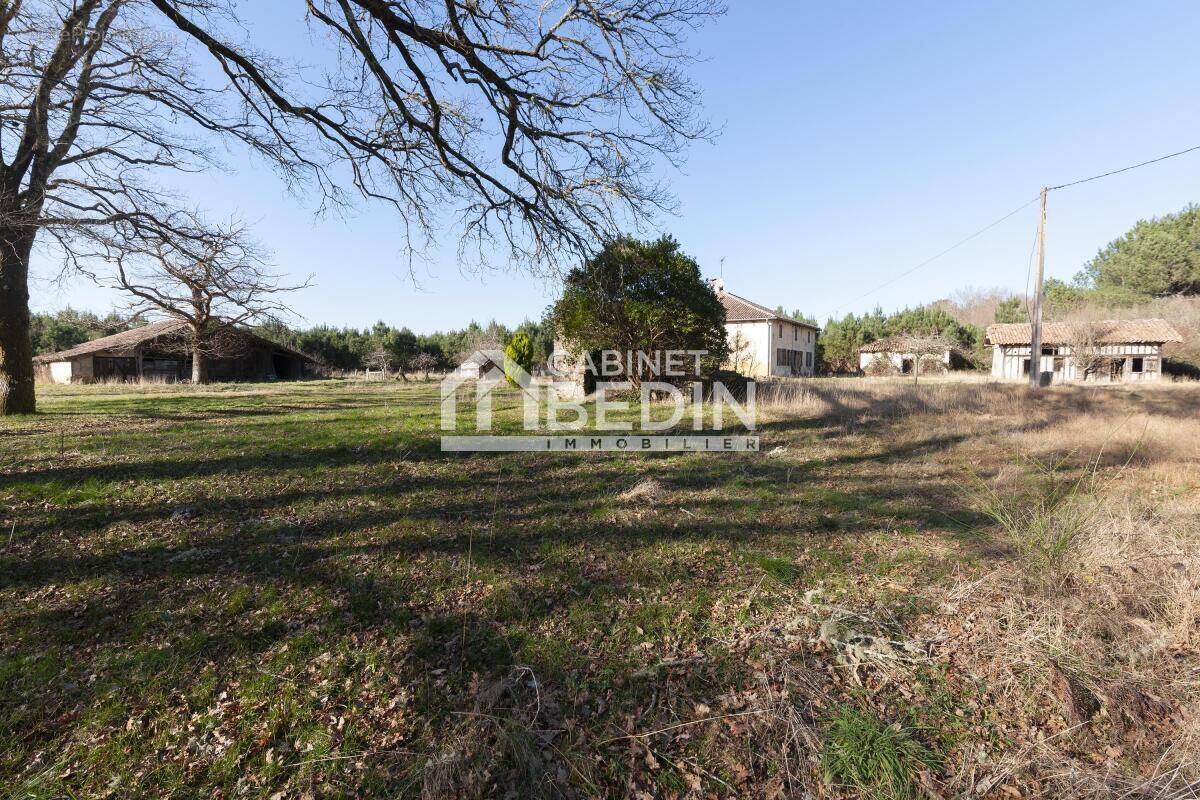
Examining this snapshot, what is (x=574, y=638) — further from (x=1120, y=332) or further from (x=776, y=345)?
(x=1120, y=332)

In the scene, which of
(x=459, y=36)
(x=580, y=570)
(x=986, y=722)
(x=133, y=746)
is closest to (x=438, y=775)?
(x=133, y=746)

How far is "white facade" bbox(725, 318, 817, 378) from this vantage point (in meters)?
29.6

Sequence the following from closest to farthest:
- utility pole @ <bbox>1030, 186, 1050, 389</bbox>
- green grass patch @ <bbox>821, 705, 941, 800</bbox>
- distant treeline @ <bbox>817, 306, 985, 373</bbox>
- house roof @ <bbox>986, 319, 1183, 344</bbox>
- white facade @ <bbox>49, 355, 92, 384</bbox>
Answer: green grass patch @ <bbox>821, 705, 941, 800</bbox>
utility pole @ <bbox>1030, 186, 1050, 389</bbox>
white facade @ <bbox>49, 355, 92, 384</bbox>
house roof @ <bbox>986, 319, 1183, 344</bbox>
distant treeline @ <bbox>817, 306, 985, 373</bbox>

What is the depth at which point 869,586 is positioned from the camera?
145 inches

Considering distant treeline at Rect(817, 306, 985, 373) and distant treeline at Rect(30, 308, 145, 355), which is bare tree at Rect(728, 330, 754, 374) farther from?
distant treeline at Rect(30, 308, 145, 355)

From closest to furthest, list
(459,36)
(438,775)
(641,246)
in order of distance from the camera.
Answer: (438,775), (459,36), (641,246)

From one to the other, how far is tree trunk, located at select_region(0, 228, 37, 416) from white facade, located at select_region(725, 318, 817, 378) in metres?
25.0

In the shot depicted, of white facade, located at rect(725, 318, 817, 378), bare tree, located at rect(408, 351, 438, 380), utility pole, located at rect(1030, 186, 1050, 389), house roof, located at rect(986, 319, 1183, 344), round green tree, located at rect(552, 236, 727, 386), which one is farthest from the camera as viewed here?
bare tree, located at rect(408, 351, 438, 380)

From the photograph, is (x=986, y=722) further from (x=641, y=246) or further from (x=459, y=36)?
(x=641, y=246)

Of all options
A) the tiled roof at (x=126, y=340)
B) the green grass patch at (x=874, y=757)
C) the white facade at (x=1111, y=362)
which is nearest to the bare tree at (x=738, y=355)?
the green grass patch at (x=874, y=757)

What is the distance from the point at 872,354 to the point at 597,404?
35.7 meters

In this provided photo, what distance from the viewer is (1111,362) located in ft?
89.5

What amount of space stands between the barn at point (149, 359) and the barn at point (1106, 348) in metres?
45.2

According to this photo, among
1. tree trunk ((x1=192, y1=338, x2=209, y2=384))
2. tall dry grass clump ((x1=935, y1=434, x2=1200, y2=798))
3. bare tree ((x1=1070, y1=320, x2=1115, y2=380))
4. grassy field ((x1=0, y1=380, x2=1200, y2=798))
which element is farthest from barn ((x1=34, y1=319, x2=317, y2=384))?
bare tree ((x1=1070, y1=320, x2=1115, y2=380))
